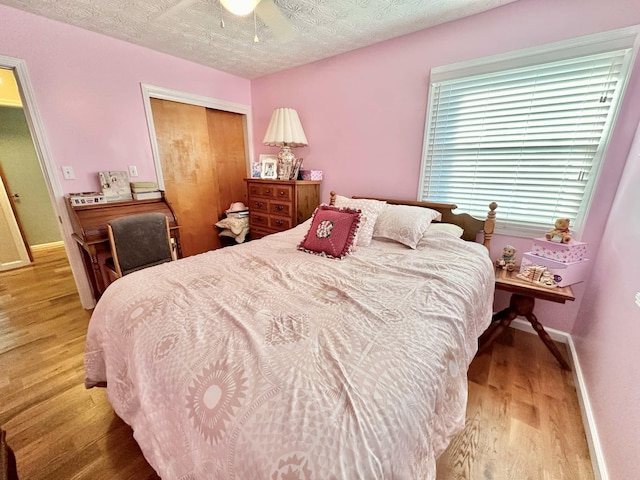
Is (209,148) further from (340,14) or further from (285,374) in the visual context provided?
(285,374)

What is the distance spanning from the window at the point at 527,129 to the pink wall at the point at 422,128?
0.08 meters

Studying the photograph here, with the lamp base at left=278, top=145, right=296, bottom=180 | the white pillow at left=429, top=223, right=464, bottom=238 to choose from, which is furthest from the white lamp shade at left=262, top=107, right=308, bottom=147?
the white pillow at left=429, top=223, right=464, bottom=238

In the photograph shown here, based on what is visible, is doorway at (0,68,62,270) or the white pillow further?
doorway at (0,68,62,270)

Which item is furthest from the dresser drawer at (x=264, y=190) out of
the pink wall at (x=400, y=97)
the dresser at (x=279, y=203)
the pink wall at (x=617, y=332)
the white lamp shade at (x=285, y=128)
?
the pink wall at (x=617, y=332)

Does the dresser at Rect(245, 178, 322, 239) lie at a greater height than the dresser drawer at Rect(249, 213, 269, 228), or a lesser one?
greater

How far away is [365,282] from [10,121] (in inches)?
220

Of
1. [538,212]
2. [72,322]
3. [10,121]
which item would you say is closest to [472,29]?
[538,212]

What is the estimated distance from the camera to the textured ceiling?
5.70ft

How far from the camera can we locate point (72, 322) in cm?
224

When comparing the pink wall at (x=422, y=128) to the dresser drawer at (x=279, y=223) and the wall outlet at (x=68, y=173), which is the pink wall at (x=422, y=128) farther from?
the wall outlet at (x=68, y=173)

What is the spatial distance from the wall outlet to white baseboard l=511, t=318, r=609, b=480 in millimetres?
3864

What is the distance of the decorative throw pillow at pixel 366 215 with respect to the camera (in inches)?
77.9

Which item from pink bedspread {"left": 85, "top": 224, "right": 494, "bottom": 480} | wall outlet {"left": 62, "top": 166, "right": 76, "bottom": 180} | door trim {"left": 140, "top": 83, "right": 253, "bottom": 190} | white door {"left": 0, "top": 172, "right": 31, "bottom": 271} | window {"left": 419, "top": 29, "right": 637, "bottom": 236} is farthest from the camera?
white door {"left": 0, "top": 172, "right": 31, "bottom": 271}

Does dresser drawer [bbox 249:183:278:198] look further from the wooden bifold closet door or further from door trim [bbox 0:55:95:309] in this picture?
door trim [bbox 0:55:95:309]
